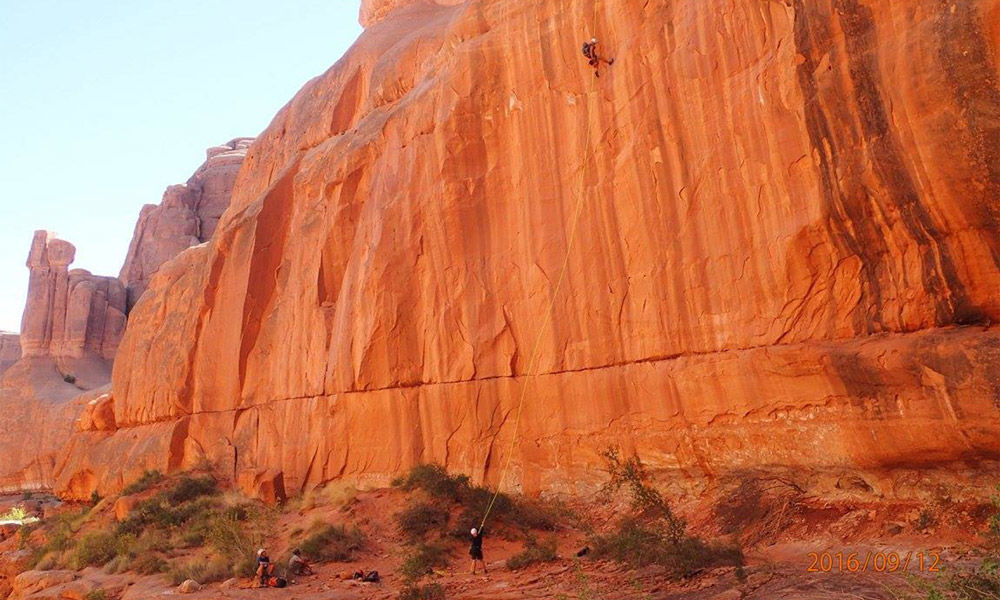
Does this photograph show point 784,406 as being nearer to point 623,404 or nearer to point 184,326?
point 623,404

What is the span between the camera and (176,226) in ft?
179

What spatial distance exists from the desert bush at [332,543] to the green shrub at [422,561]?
145 centimetres

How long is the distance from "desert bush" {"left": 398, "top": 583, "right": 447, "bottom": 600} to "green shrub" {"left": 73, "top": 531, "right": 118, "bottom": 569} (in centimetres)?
1051

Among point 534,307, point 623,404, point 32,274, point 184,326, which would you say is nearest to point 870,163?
point 623,404

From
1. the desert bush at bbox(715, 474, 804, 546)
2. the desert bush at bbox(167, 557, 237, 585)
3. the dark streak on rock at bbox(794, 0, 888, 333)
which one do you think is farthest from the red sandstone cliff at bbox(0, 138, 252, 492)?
the dark streak on rock at bbox(794, 0, 888, 333)

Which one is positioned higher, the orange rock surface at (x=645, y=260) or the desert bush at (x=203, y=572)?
the orange rock surface at (x=645, y=260)

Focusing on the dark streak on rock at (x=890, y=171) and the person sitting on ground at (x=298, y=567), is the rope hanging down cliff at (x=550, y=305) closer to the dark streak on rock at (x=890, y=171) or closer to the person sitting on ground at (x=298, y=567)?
the person sitting on ground at (x=298, y=567)

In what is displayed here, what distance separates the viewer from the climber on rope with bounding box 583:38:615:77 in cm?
1498

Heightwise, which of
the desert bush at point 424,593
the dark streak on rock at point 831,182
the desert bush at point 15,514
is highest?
the dark streak on rock at point 831,182

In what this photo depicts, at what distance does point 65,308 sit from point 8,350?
35.4 ft

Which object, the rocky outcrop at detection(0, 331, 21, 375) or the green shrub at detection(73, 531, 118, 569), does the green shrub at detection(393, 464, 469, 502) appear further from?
the rocky outcrop at detection(0, 331, 21, 375)

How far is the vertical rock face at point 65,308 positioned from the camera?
2052 inches

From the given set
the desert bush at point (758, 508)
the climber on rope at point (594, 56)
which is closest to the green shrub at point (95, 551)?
the desert bush at point (758, 508)

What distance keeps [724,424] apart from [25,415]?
48.6 metres
